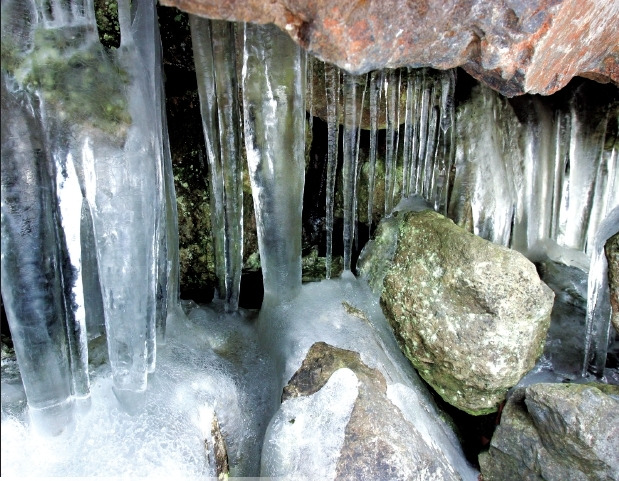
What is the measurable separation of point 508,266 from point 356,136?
92 cm

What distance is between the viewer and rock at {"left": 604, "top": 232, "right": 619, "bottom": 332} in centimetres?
253

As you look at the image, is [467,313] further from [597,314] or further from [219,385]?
[219,385]

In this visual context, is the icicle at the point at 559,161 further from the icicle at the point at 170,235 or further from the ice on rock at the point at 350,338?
the icicle at the point at 170,235

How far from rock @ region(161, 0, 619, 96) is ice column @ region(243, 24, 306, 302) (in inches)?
20.3

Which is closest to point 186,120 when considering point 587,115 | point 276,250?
point 276,250

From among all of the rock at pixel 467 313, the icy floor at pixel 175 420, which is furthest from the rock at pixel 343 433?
the rock at pixel 467 313

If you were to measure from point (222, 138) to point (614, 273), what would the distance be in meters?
1.92

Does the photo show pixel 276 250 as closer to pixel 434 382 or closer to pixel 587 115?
pixel 434 382

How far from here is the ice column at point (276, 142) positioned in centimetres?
213

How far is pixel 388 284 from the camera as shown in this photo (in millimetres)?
2670

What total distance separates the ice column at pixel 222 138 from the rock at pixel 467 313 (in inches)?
31.9

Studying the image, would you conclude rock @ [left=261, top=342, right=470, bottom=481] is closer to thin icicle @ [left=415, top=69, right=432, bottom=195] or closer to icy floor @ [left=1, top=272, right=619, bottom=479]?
icy floor @ [left=1, top=272, right=619, bottom=479]

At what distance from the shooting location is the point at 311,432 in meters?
2.09

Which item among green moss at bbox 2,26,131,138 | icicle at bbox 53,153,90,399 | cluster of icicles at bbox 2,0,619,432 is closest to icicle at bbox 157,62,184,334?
cluster of icicles at bbox 2,0,619,432
